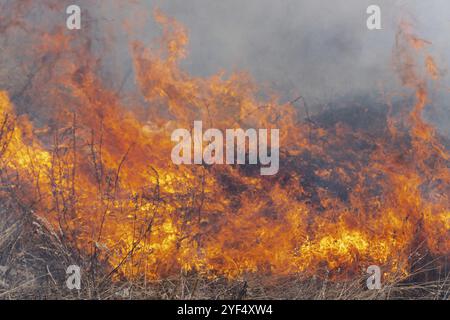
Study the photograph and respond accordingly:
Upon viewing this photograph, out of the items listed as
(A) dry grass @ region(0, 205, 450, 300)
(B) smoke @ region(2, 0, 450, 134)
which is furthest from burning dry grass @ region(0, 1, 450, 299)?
(B) smoke @ region(2, 0, 450, 134)

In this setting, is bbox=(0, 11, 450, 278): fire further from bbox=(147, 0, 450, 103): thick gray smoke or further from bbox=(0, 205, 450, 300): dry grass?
bbox=(147, 0, 450, 103): thick gray smoke

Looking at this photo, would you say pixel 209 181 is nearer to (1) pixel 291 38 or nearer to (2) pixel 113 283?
(2) pixel 113 283

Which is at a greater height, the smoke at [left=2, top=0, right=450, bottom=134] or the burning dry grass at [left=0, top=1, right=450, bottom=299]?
the smoke at [left=2, top=0, right=450, bottom=134]

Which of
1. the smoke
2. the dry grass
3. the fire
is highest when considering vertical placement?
the smoke

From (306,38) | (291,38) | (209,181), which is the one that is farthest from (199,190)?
(306,38)

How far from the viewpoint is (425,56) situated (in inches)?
233

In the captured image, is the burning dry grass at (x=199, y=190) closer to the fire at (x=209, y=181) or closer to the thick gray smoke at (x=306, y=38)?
the fire at (x=209, y=181)

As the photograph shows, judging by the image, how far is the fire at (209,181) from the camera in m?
5.29

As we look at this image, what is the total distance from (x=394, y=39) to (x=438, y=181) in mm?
2067

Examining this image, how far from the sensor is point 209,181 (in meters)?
5.53

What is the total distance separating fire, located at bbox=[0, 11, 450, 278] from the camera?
529cm

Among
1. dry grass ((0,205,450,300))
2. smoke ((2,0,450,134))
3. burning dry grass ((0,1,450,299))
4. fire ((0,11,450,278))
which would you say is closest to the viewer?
dry grass ((0,205,450,300))

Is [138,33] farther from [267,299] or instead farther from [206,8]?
[267,299]

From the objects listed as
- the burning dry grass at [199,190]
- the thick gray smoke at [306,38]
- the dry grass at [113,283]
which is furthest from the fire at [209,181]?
the thick gray smoke at [306,38]
